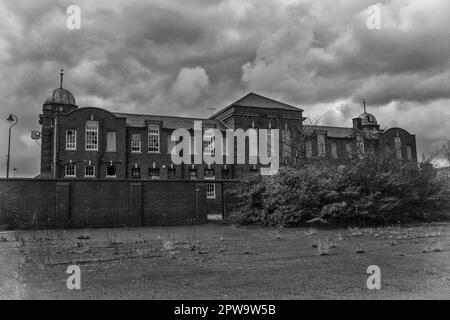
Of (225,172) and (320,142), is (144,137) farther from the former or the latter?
(320,142)

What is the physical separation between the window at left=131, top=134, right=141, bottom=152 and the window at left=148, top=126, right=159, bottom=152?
965mm

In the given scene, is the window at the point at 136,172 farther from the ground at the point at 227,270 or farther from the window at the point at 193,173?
the ground at the point at 227,270

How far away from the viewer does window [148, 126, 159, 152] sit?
138 feet

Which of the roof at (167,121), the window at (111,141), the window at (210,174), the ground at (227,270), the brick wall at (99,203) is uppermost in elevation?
the roof at (167,121)

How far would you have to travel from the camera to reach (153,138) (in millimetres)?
42250

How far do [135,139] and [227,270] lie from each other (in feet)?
110

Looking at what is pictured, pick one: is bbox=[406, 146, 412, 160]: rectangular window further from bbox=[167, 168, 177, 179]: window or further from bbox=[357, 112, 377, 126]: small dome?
bbox=[167, 168, 177, 179]: window

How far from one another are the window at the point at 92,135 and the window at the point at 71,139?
1039mm

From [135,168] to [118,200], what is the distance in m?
17.4

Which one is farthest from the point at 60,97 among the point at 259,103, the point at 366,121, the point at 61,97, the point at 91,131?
the point at 366,121

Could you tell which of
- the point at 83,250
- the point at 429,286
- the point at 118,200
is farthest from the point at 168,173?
the point at 429,286

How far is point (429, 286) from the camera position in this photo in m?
7.99

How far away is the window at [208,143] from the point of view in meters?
43.4

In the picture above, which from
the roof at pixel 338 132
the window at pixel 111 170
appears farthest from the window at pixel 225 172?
the roof at pixel 338 132
